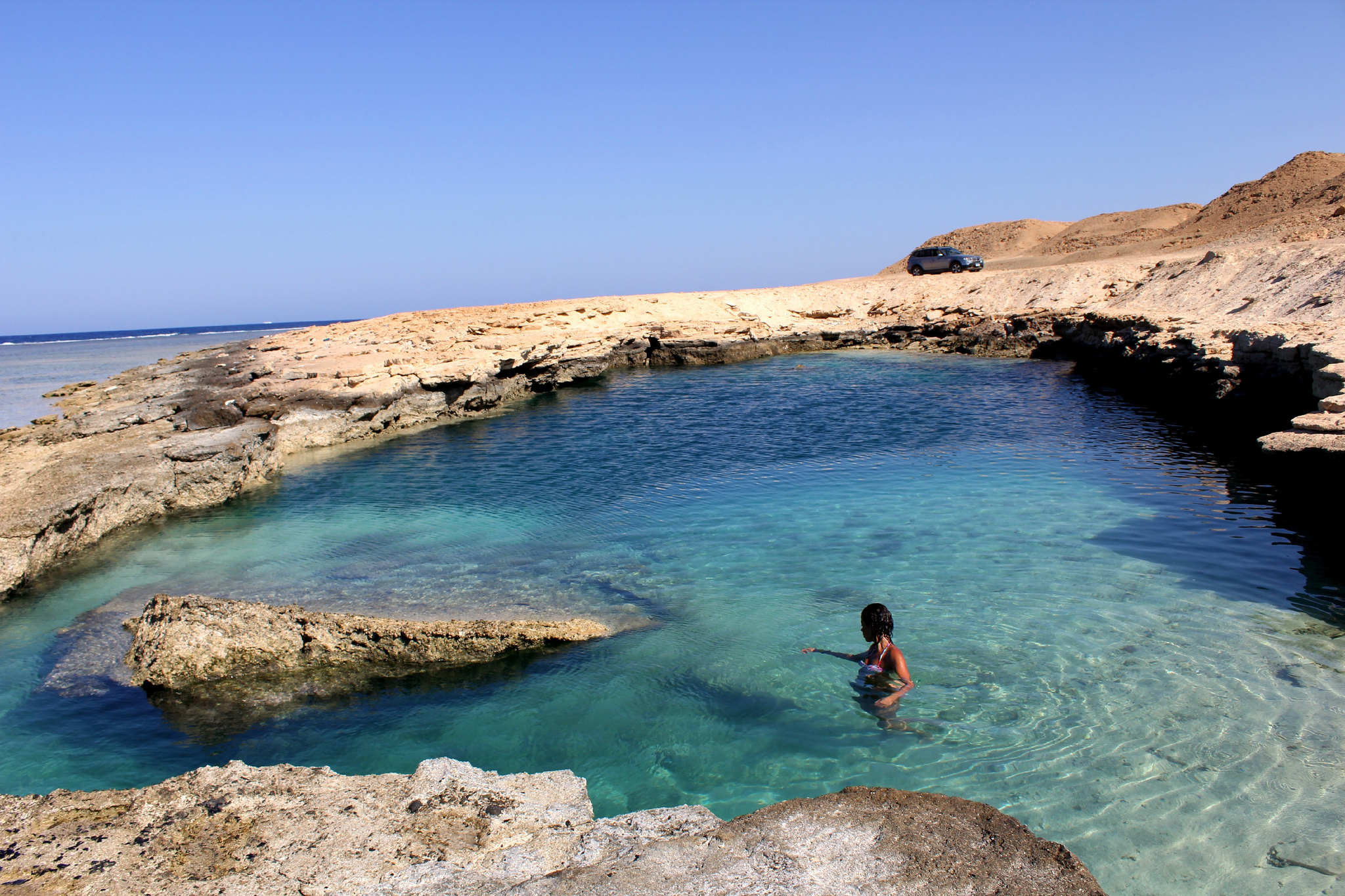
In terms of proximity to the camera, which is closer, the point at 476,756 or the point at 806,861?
the point at 806,861

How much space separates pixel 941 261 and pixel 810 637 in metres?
33.2

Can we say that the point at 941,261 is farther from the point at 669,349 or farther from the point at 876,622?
the point at 876,622

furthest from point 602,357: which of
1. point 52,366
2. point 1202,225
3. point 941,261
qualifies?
point 52,366

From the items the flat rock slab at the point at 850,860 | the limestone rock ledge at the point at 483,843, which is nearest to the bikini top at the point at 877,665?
the limestone rock ledge at the point at 483,843

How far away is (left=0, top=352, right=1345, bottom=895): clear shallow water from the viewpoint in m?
5.02

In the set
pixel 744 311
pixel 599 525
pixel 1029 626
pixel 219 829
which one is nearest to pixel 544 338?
pixel 744 311

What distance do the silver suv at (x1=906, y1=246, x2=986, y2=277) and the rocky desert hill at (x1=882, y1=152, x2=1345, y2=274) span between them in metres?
3.76

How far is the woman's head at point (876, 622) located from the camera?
5.73 meters

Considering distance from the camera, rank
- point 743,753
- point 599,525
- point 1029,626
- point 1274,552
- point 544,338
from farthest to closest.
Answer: point 544,338 < point 599,525 < point 1274,552 < point 1029,626 < point 743,753

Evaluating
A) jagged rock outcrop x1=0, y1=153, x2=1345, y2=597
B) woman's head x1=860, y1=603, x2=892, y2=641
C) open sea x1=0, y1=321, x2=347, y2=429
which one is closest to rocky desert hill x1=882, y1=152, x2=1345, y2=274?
jagged rock outcrop x1=0, y1=153, x2=1345, y2=597

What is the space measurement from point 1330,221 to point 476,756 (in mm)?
33116

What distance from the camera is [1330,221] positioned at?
2611 centimetres

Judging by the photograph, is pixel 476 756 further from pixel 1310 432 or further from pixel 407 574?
pixel 1310 432

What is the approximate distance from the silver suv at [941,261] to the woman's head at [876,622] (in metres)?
33.4
